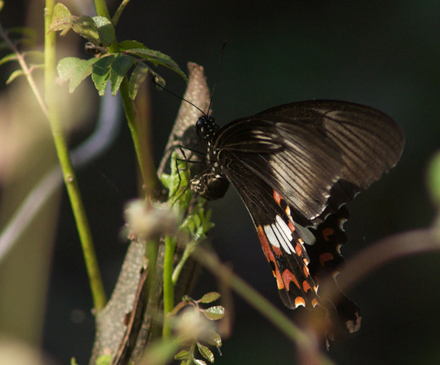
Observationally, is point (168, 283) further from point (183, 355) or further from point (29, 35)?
point (29, 35)

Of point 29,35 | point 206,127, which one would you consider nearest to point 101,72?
point 206,127

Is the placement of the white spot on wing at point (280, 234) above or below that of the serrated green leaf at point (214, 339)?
below

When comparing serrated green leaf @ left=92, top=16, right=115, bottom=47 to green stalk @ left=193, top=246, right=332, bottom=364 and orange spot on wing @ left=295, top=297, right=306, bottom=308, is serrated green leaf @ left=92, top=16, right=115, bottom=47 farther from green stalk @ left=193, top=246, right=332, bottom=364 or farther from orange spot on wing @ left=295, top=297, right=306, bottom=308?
orange spot on wing @ left=295, top=297, right=306, bottom=308

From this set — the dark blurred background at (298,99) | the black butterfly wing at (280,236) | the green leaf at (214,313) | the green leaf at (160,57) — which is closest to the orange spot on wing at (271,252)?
the black butterfly wing at (280,236)

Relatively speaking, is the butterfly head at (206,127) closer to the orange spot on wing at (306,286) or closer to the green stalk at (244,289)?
the green stalk at (244,289)

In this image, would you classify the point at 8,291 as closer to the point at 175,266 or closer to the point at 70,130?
the point at 175,266

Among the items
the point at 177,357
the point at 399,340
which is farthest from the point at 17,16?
the point at 399,340

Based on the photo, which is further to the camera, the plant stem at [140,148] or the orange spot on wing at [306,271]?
the orange spot on wing at [306,271]
